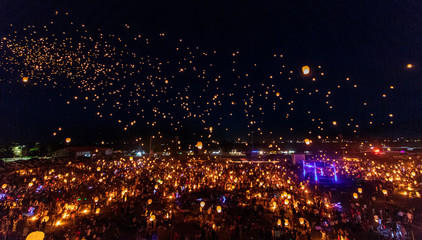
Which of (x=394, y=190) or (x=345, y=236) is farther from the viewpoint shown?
(x=394, y=190)

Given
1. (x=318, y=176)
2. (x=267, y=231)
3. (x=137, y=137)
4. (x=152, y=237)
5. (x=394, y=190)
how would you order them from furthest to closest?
(x=137, y=137), (x=318, y=176), (x=394, y=190), (x=267, y=231), (x=152, y=237)

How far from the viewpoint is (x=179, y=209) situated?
12.1 m

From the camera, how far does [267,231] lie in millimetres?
9125

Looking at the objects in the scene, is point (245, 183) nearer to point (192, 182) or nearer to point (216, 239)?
point (192, 182)

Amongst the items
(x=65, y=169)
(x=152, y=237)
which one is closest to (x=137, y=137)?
(x=65, y=169)

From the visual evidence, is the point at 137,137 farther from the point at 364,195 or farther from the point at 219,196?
the point at 364,195

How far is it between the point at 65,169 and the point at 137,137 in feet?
107

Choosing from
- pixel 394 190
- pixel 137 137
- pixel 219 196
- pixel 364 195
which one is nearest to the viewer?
pixel 219 196

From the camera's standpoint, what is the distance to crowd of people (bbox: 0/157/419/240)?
8922mm

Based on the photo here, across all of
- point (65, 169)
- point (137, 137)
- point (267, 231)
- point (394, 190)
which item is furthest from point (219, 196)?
point (137, 137)

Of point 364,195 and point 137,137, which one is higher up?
point 137,137

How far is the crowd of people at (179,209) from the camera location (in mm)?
8922

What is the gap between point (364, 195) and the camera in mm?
15914

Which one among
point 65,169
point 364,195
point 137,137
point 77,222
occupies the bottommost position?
point 364,195
